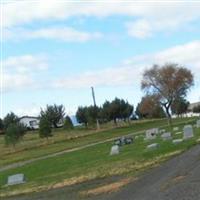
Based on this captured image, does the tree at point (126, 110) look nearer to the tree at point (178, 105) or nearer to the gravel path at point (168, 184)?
the tree at point (178, 105)

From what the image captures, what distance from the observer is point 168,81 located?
283 ft

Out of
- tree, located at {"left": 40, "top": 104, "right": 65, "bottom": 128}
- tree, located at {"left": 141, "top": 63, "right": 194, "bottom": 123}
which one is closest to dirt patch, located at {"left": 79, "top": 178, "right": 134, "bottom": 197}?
tree, located at {"left": 141, "top": 63, "right": 194, "bottom": 123}

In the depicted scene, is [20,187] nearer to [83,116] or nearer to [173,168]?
[173,168]

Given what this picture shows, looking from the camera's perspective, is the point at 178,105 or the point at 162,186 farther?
the point at 178,105

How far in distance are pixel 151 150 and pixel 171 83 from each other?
2326 inches

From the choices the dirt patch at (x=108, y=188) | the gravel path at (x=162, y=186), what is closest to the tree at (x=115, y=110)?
the gravel path at (x=162, y=186)

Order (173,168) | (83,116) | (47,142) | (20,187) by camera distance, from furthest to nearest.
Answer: (83,116)
(47,142)
(20,187)
(173,168)

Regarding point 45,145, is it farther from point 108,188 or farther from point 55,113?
point 108,188

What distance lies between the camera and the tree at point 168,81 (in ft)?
280

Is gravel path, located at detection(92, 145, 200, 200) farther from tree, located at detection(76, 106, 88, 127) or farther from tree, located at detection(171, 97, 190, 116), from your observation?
tree, located at detection(76, 106, 88, 127)

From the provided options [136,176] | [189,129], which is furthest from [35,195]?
[189,129]

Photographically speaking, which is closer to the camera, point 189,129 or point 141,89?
point 189,129

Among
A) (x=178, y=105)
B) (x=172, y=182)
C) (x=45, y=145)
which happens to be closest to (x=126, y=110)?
(x=178, y=105)

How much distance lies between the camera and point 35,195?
760 inches
